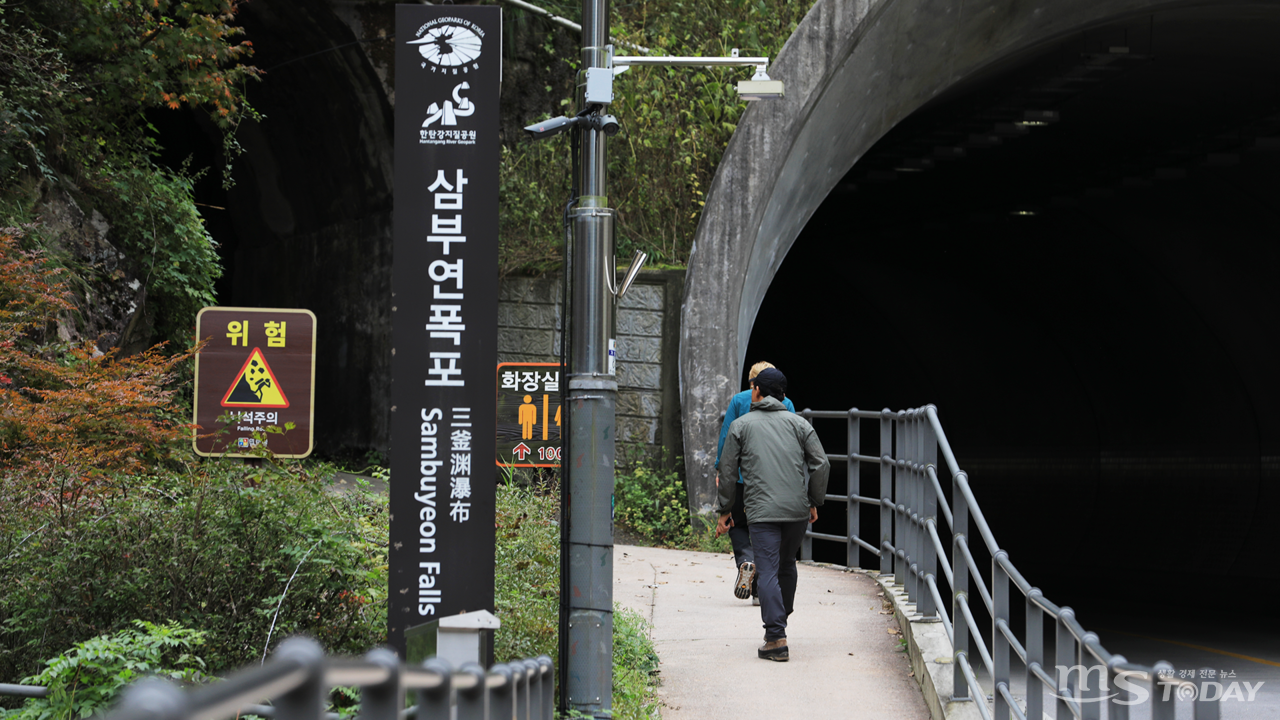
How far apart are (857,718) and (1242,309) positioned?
19791 millimetres

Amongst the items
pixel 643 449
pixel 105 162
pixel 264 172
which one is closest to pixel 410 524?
pixel 643 449

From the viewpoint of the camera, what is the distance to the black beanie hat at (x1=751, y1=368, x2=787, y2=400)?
7.20 m

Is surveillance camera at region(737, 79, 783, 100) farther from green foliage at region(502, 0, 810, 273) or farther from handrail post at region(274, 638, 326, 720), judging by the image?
handrail post at region(274, 638, 326, 720)

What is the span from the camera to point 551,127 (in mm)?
6160

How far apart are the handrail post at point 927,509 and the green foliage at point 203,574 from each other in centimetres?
352

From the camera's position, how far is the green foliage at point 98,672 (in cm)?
478

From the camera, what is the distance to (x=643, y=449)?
13.5m

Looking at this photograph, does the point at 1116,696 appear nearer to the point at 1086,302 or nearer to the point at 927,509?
the point at 927,509

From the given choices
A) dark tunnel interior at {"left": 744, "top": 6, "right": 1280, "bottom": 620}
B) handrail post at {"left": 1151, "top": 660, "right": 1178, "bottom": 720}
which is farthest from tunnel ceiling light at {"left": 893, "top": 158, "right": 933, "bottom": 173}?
handrail post at {"left": 1151, "top": 660, "right": 1178, "bottom": 720}

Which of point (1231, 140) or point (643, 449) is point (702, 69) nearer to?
point (643, 449)

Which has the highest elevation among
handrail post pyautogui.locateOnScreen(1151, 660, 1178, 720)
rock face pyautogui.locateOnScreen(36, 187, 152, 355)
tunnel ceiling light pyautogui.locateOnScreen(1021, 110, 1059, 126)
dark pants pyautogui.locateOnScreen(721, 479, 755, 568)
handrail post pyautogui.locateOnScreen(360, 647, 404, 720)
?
tunnel ceiling light pyautogui.locateOnScreen(1021, 110, 1059, 126)

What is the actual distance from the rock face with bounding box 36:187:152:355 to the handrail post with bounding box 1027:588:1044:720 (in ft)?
31.8

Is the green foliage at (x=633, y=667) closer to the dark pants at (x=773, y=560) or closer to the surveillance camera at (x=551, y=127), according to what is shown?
the dark pants at (x=773, y=560)

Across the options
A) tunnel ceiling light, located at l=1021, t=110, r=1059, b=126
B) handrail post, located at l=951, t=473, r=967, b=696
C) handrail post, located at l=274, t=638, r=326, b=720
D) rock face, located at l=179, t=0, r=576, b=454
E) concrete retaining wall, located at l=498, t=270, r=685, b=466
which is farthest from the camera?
tunnel ceiling light, located at l=1021, t=110, r=1059, b=126
